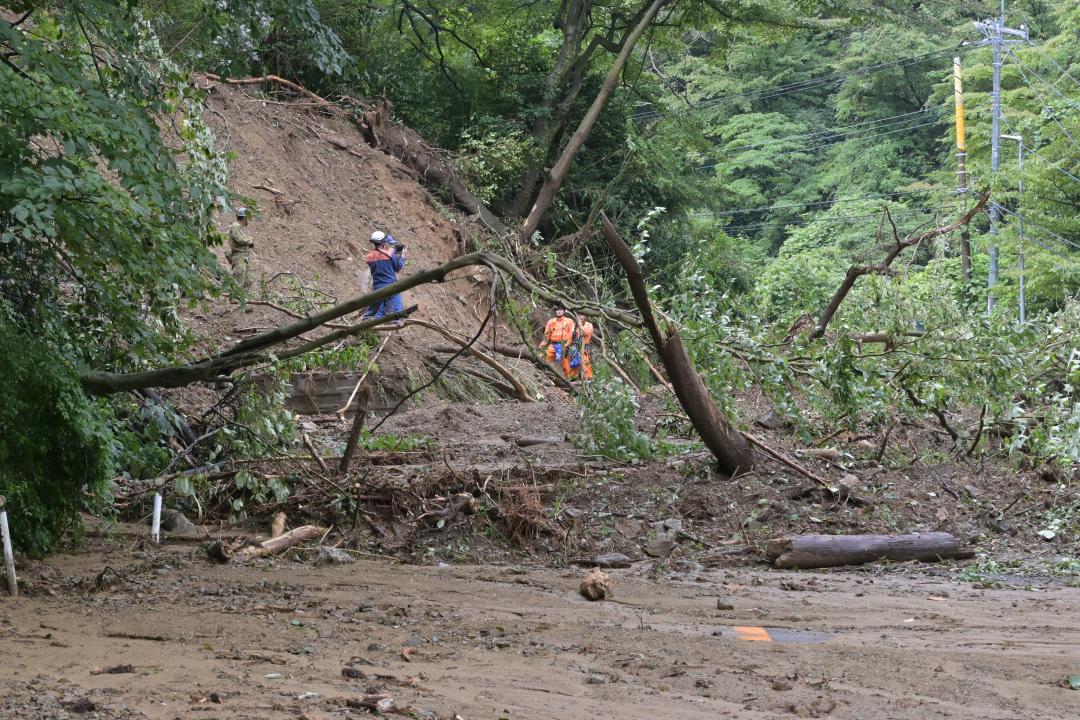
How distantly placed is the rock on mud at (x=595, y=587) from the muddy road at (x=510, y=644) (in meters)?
0.09

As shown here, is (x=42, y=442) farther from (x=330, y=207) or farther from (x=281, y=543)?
(x=330, y=207)

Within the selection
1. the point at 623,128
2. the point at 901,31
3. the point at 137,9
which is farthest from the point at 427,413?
the point at 901,31

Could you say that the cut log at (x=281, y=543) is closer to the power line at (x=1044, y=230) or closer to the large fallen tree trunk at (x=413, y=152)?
the large fallen tree trunk at (x=413, y=152)

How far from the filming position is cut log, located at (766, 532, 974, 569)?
757cm

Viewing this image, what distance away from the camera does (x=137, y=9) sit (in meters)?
8.34

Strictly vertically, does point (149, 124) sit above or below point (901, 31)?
below

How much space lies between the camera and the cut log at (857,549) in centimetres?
757

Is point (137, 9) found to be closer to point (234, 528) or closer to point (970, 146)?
point (234, 528)

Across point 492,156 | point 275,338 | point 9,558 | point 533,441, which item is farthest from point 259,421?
point 492,156

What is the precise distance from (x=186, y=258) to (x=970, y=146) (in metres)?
28.2

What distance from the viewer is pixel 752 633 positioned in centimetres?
557

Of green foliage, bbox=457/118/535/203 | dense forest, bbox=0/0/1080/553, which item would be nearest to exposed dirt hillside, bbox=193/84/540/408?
dense forest, bbox=0/0/1080/553

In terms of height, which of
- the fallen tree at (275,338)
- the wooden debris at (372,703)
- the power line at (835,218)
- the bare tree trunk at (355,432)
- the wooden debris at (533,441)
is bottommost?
the wooden debris at (372,703)

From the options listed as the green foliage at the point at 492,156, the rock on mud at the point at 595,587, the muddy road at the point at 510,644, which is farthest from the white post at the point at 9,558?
the green foliage at the point at 492,156
